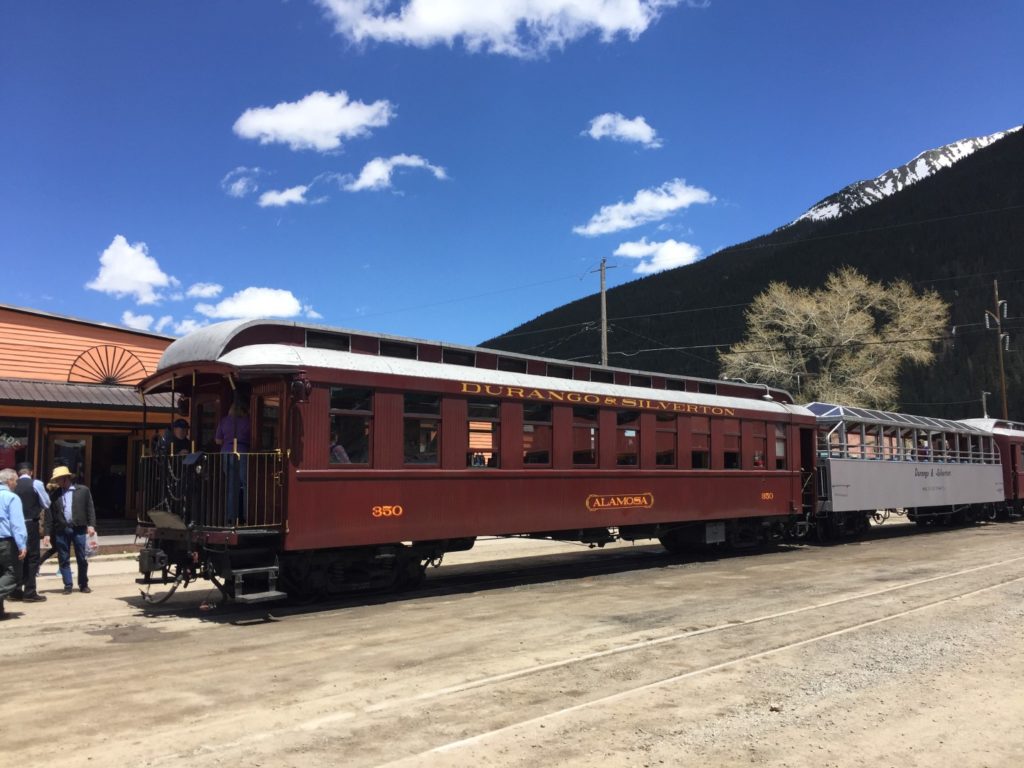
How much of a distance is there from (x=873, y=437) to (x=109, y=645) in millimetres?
19150

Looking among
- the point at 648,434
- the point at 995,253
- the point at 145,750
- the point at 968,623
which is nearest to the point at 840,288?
the point at 648,434

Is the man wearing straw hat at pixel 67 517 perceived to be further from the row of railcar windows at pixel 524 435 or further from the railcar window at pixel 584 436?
the railcar window at pixel 584 436

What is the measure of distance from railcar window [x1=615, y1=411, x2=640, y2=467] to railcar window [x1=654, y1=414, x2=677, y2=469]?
555 millimetres

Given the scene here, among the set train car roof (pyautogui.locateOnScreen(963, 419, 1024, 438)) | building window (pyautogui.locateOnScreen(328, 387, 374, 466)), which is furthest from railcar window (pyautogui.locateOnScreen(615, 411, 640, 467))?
train car roof (pyautogui.locateOnScreen(963, 419, 1024, 438))

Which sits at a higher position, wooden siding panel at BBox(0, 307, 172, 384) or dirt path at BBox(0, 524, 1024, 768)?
wooden siding panel at BBox(0, 307, 172, 384)

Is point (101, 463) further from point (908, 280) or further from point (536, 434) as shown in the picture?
point (908, 280)

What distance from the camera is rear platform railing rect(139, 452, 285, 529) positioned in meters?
9.02

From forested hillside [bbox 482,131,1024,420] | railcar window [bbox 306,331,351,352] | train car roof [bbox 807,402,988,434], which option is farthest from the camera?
forested hillside [bbox 482,131,1024,420]

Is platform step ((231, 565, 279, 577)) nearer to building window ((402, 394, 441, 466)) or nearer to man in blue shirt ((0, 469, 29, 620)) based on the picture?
building window ((402, 394, 441, 466))

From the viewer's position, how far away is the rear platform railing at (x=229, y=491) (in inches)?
355

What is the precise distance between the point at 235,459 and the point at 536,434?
464 centimetres

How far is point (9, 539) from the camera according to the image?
353 inches

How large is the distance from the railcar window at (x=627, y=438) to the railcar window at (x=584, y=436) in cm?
55

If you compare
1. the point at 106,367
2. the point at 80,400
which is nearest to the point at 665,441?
the point at 80,400
